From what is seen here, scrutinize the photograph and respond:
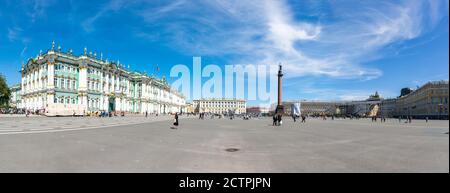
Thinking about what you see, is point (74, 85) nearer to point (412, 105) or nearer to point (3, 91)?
point (3, 91)

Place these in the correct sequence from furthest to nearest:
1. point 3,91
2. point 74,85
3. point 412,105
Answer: point 412,105
point 74,85
point 3,91

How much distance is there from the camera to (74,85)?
72812mm

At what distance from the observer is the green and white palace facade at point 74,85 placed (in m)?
66.0

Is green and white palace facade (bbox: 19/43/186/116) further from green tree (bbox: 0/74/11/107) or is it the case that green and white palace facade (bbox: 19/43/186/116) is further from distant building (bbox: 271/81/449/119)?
distant building (bbox: 271/81/449/119)

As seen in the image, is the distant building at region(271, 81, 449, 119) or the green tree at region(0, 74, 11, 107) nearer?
the green tree at region(0, 74, 11, 107)

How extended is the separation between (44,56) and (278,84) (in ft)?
198

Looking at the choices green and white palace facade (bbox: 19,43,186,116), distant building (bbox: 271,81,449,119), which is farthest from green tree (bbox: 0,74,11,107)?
distant building (bbox: 271,81,449,119)

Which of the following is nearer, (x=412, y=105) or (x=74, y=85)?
(x=74, y=85)

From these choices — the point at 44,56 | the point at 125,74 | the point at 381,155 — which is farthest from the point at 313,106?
the point at 381,155

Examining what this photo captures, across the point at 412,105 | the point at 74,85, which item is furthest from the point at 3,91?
the point at 412,105

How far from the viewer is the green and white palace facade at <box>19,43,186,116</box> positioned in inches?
2598

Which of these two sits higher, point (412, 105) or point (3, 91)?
point (3, 91)
